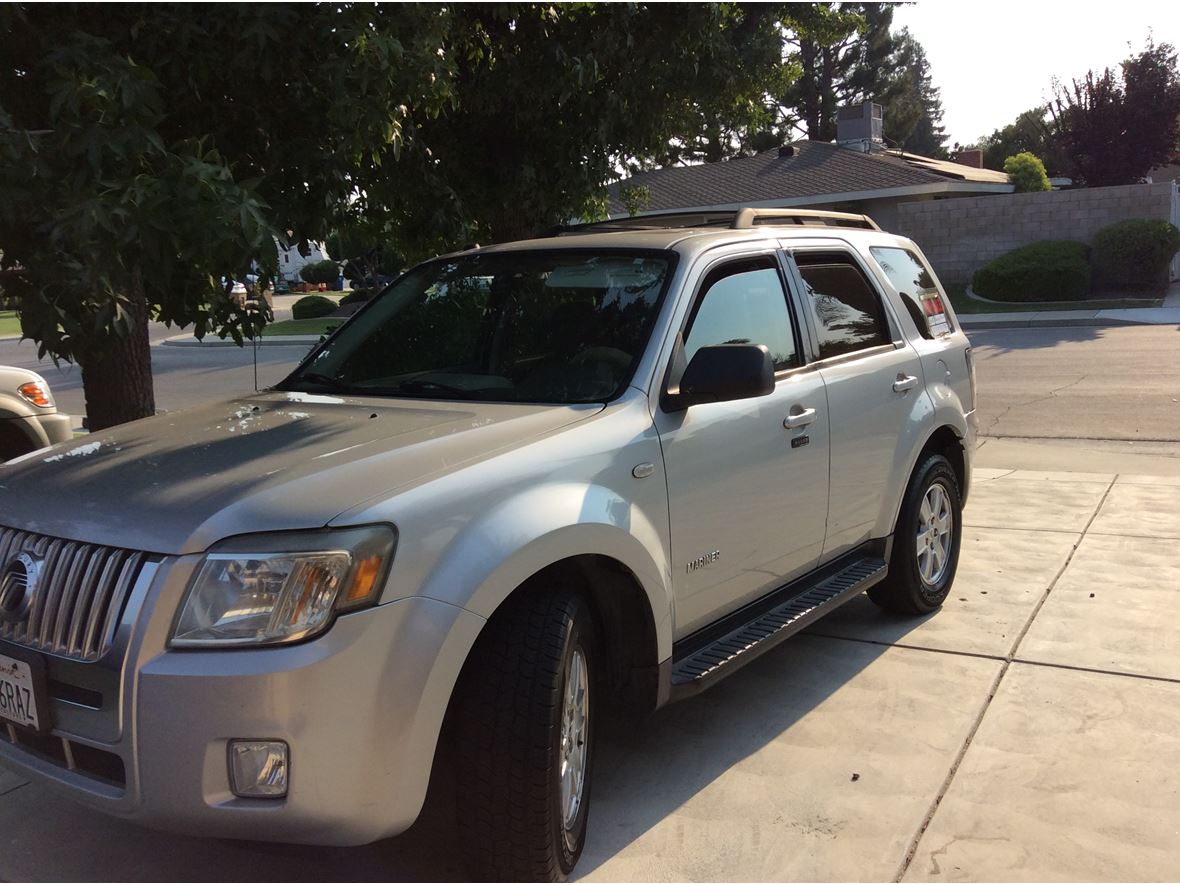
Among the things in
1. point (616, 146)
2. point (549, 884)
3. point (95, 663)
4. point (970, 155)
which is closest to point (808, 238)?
point (549, 884)

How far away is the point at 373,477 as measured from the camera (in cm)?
289

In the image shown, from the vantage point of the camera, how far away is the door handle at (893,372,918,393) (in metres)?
5.04

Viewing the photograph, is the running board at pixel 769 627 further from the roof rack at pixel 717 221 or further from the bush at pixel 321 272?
the bush at pixel 321 272

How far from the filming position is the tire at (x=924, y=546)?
5188 millimetres

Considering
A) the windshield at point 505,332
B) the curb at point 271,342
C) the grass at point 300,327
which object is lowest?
the curb at point 271,342

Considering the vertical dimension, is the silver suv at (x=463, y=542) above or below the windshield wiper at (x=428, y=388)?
below

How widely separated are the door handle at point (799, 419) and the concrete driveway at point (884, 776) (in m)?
1.13

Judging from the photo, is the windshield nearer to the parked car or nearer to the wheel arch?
the wheel arch

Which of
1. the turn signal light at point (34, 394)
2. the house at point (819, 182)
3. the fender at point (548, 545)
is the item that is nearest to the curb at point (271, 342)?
the house at point (819, 182)

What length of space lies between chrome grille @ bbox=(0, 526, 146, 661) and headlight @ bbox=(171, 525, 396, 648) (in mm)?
225

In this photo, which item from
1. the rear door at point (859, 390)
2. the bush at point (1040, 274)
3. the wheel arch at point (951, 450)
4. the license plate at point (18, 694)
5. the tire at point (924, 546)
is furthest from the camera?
the bush at point (1040, 274)

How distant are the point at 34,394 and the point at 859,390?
5840 mm

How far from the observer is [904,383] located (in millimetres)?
5102

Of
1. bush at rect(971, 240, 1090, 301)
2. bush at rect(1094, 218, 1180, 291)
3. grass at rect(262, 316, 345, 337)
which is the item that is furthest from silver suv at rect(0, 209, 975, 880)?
grass at rect(262, 316, 345, 337)
